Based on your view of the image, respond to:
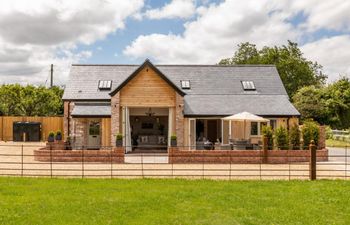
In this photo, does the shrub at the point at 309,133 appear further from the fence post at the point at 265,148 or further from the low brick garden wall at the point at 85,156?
the low brick garden wall at the point at 85,156

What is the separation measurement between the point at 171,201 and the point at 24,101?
126ft

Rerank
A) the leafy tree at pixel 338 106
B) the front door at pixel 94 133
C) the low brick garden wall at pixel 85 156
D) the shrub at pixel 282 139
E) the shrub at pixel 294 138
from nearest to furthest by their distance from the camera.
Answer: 1. the low brick garden wall at pixel 85 156
2. the shrub at pixel 282 139
3. the shrub at pixel 294 138
4. the front door at pixel 94 133
5. the leafy tree at pixel 338 106

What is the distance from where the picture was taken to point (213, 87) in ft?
113

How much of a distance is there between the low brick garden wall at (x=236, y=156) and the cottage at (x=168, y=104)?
3.10 m

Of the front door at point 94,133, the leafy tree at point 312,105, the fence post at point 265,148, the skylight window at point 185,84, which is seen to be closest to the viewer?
the fence post at point 265,148

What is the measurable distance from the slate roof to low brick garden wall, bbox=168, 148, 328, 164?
652cm

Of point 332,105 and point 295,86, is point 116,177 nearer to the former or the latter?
point 332,105

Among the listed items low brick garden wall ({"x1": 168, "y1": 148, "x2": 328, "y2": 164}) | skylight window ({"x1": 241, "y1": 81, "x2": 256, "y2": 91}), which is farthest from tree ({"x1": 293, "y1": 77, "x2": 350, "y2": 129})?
low brick garden wall ({"x1": 168, "y1": 148, "x2": 328, "y2": 164})

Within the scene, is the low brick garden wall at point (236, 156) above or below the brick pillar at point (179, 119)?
below

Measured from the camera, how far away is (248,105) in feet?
103

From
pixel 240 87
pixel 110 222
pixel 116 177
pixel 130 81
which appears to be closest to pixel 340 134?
pixel 240 87

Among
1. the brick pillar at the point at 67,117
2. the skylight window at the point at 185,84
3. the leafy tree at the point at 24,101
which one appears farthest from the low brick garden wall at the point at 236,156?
the leafy tree at the point at 24,101

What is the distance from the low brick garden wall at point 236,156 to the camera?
76.1ft

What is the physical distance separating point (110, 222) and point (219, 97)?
23.2 metres
